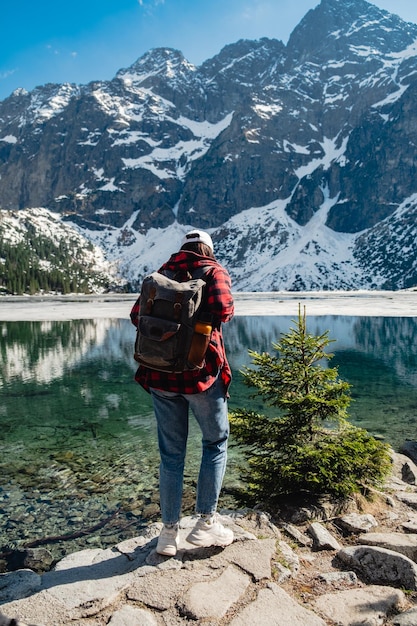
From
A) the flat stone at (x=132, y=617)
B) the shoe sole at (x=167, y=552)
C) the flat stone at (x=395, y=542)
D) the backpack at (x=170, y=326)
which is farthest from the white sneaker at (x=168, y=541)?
the flat stone at (x=395, y=542)

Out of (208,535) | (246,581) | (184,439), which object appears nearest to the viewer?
(246,581)

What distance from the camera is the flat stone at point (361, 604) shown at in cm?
360

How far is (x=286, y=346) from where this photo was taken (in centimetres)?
699

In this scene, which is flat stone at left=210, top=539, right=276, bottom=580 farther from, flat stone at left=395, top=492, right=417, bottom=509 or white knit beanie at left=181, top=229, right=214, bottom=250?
white knit beanie at left=181, top=229, right=214, bottom=250

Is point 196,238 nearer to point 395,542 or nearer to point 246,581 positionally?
point 246,581

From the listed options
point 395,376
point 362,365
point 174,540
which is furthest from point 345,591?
point 362,365

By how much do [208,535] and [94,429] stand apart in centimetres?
894

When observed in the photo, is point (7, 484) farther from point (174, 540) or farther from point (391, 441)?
point (391, 441)

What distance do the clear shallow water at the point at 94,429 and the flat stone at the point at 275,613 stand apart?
3562 mm

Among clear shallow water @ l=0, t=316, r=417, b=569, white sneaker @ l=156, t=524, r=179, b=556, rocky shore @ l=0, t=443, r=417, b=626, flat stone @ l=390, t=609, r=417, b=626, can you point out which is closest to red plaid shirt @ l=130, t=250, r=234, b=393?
white sneaker @ l=156, t=524, r=179, b=556

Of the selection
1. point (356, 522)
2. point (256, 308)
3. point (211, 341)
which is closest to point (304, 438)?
point (356, 522)

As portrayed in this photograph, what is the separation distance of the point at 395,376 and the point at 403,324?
82.0 ft

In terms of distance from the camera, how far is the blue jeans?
4297 millimetres

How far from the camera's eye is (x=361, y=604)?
12.4ft
